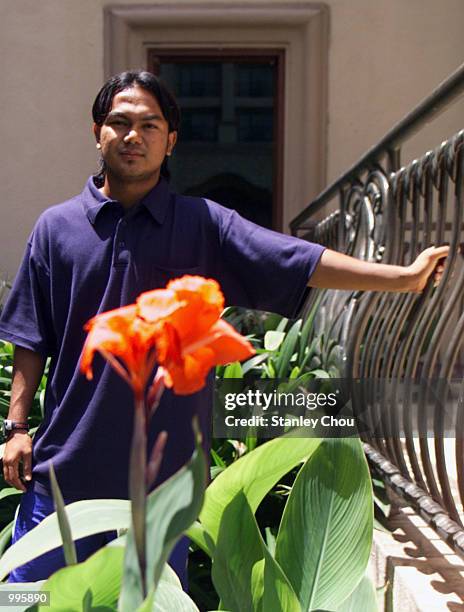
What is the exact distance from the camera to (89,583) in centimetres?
83

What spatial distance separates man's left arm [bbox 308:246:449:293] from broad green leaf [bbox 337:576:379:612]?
0.53 metres

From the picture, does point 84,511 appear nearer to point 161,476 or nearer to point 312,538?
point 312,538

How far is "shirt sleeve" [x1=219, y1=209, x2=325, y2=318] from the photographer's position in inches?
57.8

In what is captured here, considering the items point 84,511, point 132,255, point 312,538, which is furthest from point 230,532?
point 132,255

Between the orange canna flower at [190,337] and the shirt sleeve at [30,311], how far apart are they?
105 cm

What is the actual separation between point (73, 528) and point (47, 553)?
0.69 m

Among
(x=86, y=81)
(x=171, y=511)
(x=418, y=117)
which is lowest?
(x=171, y=511)

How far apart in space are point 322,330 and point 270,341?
0.68ft

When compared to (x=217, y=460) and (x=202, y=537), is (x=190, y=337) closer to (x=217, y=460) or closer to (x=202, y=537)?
(x=202, y=537)

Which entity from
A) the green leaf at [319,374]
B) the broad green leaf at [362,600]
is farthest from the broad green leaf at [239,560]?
the green leaf at [319,374]

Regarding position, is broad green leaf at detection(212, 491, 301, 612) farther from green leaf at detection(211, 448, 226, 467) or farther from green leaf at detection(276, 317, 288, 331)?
green leaf at detection(276, 317, 288, 331)

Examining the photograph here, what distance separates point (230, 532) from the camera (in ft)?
3.48

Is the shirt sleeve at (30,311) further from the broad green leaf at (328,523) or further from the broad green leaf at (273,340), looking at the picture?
the broad green leaf at (273,340)

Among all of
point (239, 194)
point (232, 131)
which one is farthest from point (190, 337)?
point (232, 131)
